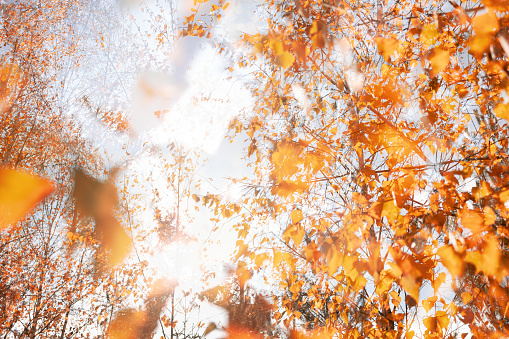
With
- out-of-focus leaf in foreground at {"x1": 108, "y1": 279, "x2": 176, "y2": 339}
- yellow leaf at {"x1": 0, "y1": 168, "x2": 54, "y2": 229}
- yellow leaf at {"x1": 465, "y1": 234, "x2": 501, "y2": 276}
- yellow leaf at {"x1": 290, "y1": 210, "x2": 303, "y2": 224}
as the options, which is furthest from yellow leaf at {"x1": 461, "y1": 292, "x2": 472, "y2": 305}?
yellow leaf at {"x1": 0, "y1": 168, "x2": 54, "y2": 229}

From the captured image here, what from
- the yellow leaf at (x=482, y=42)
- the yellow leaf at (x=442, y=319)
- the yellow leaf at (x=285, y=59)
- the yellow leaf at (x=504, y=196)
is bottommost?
the yellow leaf at (x=442, y=319)

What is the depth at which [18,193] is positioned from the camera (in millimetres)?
11055

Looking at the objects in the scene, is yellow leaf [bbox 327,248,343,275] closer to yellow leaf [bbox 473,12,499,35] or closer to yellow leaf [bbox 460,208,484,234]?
yellow leaf [bbox 460,208,484,234]

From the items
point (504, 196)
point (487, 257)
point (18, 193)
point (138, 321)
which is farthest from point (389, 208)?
point (138, 321)

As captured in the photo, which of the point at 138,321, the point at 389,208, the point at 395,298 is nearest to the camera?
the point at 389,208

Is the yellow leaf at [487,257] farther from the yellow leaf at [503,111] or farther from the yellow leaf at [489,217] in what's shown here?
the yellow leaf at [503,111]

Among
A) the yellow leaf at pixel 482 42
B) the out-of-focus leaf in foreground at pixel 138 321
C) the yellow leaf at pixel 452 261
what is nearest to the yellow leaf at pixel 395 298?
the yellow leaf at pixel 452 261

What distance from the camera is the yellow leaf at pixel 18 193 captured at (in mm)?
10117

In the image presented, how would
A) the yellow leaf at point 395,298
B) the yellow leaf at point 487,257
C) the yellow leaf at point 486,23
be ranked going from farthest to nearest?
the yellow leaf at point 395,298 → the yellow leaf at point 487,257 → the yellow leaf at point 486,23

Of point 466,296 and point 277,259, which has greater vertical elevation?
point 277,259

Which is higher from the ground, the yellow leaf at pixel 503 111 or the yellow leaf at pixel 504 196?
the yellow leaf at pixel 503 111

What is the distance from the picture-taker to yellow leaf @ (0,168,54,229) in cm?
1012

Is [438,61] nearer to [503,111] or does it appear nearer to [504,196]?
[503,111]

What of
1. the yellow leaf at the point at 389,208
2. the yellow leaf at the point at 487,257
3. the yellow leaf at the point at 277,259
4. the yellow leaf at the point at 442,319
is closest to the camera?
the yellow leaf at the point at 487,257
